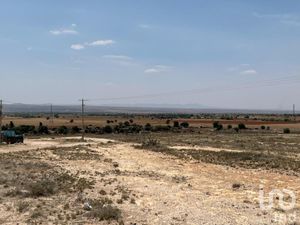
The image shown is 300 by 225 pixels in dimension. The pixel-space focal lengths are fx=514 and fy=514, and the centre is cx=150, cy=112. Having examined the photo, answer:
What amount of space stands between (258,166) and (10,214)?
18.9m

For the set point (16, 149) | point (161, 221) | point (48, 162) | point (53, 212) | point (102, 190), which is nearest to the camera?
point (161, 221)

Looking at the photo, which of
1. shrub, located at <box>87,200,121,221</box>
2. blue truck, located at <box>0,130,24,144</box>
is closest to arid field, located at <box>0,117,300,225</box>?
shrub, located at <box>87,200,121,221</box>

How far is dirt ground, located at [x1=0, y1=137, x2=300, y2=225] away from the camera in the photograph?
17172 mm

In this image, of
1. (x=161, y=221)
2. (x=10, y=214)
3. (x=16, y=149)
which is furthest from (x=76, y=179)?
(x=16, y=149)

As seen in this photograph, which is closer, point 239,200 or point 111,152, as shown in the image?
point 239,200

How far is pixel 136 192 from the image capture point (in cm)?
2211

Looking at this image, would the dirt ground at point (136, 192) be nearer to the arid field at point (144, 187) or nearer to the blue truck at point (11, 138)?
the arid field at point (144, 187)

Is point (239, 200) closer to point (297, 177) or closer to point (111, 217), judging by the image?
point (111, 217)

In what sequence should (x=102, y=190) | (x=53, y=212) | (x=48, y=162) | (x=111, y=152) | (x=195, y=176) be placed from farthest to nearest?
(x=111, y=152) → (x=48, y=162) → (x=195, y=176) → (x=102, y=190) → (x=53, y=212)

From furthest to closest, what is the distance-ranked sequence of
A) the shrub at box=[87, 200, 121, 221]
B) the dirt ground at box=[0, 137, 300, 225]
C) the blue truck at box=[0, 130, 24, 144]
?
the blue truck at box=[0, 130, 24, 144] < the dirt ground at box=[0, 137, 300, 225] < the shrub at box=[87, 200, 121, 221]

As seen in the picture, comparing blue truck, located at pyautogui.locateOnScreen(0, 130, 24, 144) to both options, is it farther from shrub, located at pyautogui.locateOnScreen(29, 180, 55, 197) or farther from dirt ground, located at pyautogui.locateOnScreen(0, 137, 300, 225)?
shrub, located at pyautogui.locateOnScreen(29, 180, 55, 197)

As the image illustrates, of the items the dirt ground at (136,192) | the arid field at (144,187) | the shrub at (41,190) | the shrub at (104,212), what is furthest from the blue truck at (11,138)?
the shrub at (104,212)

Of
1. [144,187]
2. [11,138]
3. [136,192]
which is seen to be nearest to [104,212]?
[136,192]

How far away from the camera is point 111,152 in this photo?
43.4 meters
